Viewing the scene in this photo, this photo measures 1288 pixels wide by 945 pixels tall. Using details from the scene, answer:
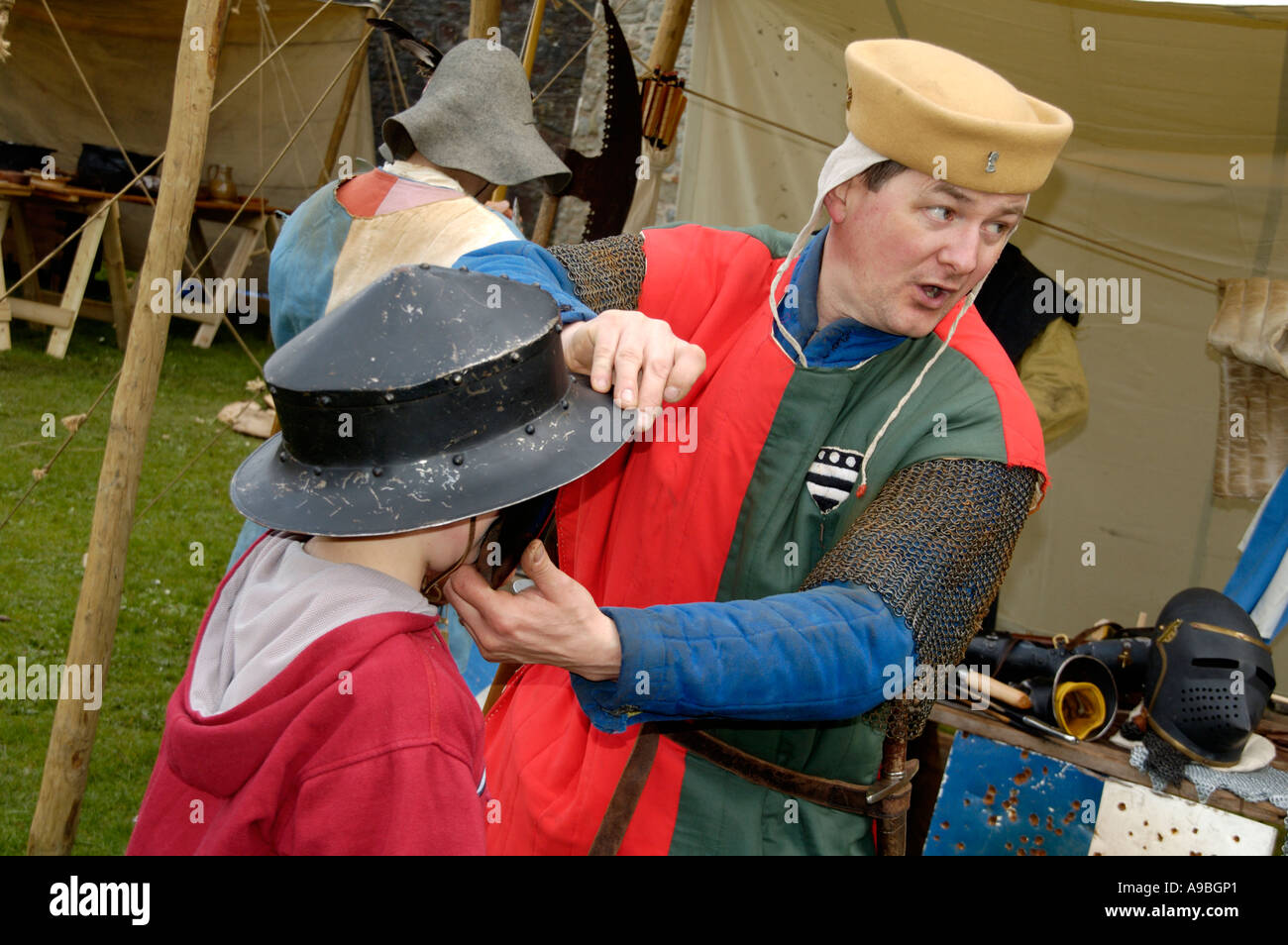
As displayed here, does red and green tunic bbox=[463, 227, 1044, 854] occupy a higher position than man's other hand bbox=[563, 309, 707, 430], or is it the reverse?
man's other hand bbox=[563, 309, 707, 430]

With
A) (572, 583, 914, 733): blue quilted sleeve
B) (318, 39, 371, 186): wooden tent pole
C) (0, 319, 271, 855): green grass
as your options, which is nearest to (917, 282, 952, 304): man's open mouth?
(572, 583, 914, 733): blue quilted sleeve

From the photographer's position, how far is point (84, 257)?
889 cm

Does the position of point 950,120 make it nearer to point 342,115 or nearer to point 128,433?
point 128,433

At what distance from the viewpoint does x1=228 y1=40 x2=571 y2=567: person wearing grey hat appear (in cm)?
277

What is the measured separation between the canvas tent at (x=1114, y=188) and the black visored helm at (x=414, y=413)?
3.32 m

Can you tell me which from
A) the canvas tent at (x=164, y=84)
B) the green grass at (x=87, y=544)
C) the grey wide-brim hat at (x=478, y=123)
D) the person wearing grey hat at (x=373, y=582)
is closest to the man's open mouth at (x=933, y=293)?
the person wearing grey hat at (x=373, y=582)

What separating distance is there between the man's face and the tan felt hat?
0.13 feet

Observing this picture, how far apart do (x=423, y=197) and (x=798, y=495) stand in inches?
59.6

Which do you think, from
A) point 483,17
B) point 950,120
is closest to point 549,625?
point 950,120

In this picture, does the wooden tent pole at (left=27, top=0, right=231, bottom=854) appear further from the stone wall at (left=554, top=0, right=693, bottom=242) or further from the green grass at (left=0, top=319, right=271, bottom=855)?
the stone wall at (left=554, top=0, right=693, bottom=242)

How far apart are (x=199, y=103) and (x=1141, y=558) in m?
4.52

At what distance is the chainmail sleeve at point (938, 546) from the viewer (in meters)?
1.58
